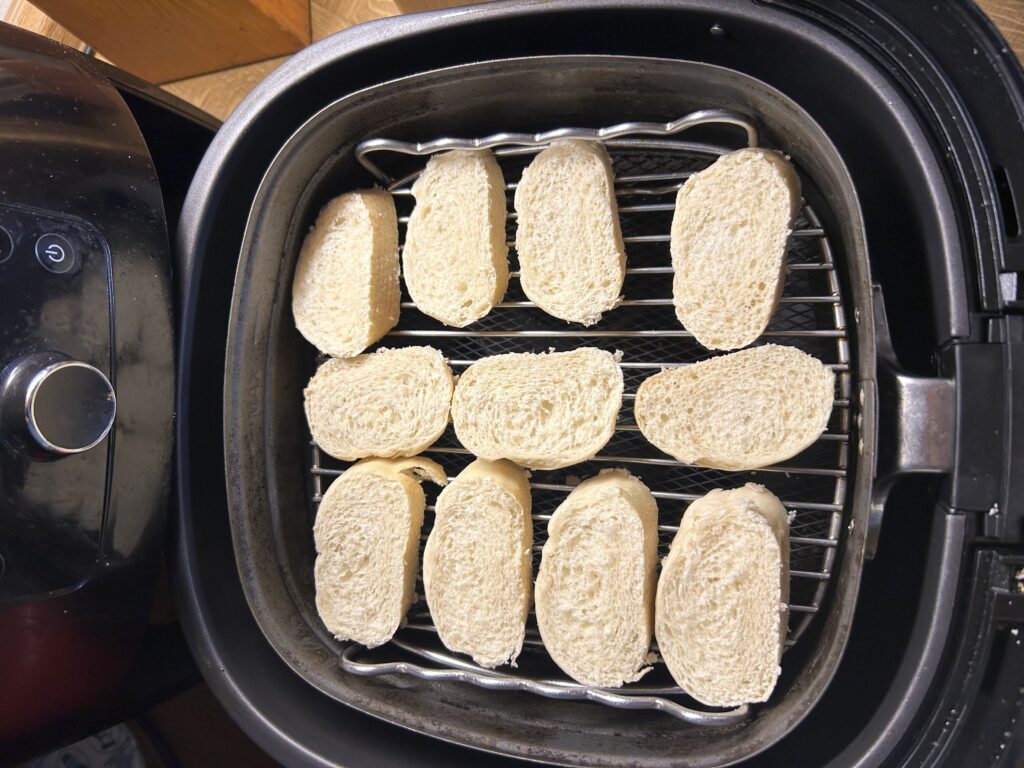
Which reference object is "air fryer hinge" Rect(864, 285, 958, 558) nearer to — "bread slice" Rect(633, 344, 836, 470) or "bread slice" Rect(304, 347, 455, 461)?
"bread slice" Rect(633, 344, 836, 470)

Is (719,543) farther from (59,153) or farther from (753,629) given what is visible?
(59,153)

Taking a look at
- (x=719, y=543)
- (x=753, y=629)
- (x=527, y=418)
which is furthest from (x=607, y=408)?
(x=753, y=629)

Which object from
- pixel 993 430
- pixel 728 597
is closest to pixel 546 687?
pixel 728 597

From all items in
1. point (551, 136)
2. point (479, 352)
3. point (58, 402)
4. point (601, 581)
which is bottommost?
point (601, 581)

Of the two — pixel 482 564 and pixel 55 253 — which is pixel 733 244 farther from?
pixel 55 253

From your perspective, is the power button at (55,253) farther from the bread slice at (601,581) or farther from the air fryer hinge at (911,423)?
the air fryer hinge at (911,423)

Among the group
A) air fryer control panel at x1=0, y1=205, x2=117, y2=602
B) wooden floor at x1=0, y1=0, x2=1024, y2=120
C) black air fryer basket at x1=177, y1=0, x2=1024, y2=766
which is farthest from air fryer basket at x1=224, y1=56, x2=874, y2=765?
wooden floor at x1=0, y1=0, x2=1024, y2=120
